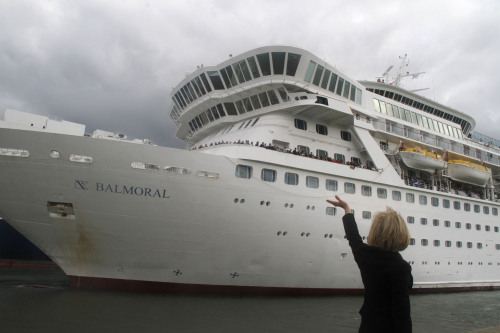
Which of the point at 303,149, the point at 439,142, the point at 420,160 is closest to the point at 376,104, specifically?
the point at 420,160

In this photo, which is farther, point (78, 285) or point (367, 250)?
point (78, 285)

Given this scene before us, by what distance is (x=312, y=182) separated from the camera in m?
13.3

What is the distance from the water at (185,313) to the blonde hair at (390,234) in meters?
7.26

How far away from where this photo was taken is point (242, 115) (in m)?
16.5

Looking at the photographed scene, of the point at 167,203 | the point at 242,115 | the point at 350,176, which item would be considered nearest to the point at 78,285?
the point at 167,203

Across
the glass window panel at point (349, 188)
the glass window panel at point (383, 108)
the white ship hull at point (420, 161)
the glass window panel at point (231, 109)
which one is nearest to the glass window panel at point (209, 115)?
the glass window panel at point (231, 109)

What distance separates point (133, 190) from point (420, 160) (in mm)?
14614

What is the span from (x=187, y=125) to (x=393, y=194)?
1224 centimetres

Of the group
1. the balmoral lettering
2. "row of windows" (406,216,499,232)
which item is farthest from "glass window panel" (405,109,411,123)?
the balmoral lettering

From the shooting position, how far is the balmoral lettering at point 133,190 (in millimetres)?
10461

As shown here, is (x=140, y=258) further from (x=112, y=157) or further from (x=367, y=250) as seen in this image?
(x=367, y=250)

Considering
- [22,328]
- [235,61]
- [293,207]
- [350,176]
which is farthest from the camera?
[235,61]

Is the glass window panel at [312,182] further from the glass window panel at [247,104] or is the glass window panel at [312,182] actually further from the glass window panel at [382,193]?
the glass window panel at [247,104]

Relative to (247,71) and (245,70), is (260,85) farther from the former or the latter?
(245,70)
